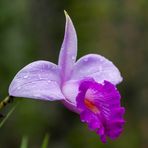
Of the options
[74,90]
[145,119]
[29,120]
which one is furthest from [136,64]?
[74,90]

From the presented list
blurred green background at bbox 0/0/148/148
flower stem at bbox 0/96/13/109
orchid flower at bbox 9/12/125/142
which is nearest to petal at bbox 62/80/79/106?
orchid flower at bbox 9/12/125/142

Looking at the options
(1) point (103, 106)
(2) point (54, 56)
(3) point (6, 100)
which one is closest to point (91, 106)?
(1) point (103, 106)

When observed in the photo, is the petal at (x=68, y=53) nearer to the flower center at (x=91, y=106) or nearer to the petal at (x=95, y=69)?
the petal at (x=95, y=69)

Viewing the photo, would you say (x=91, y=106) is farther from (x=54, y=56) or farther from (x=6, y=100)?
(x=54, y=56)

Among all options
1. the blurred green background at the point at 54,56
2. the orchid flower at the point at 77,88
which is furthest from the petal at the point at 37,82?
the blurred green background at the point at 54,56

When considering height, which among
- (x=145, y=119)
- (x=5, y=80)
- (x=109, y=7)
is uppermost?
(x=109, y=7)

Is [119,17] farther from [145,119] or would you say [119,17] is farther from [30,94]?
[30,94]

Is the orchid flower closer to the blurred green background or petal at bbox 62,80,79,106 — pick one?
petal at bbox 62,80,79,106
